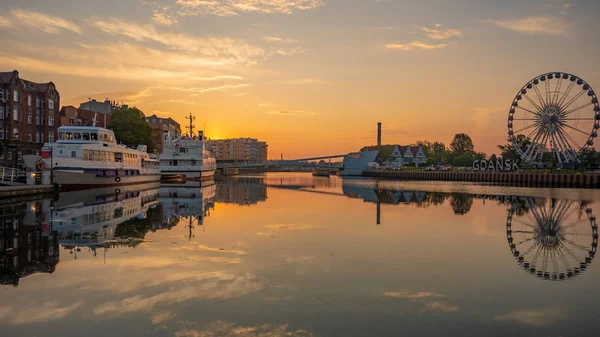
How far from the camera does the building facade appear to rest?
6334 cm

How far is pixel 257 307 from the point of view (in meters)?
8.83

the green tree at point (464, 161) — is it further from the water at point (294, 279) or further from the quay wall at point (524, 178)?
the water at point (294, 279)

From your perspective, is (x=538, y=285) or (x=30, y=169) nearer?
(x=538, y=285)

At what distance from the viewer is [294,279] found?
36.1 ft

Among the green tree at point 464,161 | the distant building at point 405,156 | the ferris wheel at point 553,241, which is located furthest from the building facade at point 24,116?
the green tree at point 464,161

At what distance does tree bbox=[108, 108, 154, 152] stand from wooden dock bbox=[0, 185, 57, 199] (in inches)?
1759

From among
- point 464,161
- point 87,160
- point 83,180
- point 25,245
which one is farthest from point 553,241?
point 464,161

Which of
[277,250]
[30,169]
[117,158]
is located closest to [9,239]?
[277,250]

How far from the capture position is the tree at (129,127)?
79875 mm

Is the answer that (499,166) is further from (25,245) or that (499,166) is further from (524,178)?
(25,245)

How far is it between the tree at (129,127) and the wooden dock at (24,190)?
147ft

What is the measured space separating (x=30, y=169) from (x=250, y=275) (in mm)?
33071

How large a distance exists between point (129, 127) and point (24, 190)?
49.9 meters

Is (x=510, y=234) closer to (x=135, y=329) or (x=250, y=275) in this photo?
(x=250, y=275)
